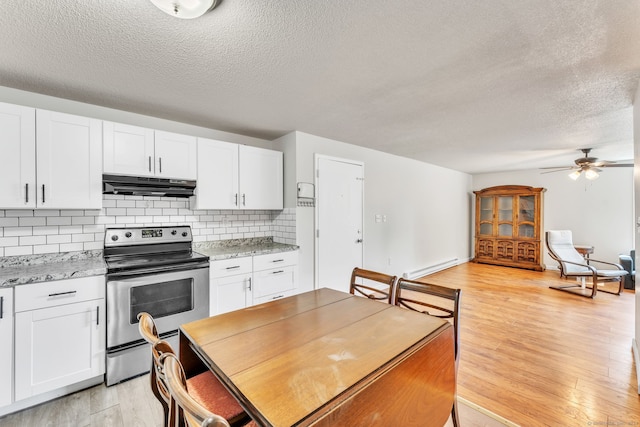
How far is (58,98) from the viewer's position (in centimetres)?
242

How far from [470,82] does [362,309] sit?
191 cm

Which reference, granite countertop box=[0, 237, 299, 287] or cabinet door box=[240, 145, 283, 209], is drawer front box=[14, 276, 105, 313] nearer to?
granite countertop box=[0, 237, 299, 287]

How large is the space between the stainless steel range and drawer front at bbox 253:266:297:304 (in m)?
0.53

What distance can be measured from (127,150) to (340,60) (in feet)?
6.63

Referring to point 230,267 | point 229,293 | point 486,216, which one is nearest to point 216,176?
point 230,267

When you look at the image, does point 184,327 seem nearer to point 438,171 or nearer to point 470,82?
point 470,82

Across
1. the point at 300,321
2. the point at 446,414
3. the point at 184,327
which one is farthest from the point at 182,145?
the point at 446,414

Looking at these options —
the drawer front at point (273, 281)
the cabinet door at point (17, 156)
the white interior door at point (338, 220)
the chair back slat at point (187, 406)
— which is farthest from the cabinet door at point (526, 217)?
the cabinet door at point (17, 156)

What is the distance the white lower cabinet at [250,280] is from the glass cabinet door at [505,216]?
579cm

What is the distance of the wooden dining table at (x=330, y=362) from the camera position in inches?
35.5

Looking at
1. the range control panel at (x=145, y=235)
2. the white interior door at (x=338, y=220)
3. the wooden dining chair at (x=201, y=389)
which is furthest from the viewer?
the white interior door at (x=338, y=220)

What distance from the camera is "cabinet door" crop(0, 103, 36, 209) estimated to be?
2016 millimetres

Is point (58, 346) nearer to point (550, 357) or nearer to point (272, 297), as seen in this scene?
point (272, 297)

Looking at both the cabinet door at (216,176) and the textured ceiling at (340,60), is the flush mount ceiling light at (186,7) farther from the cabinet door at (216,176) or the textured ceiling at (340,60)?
the cabinet door at (216,176)
